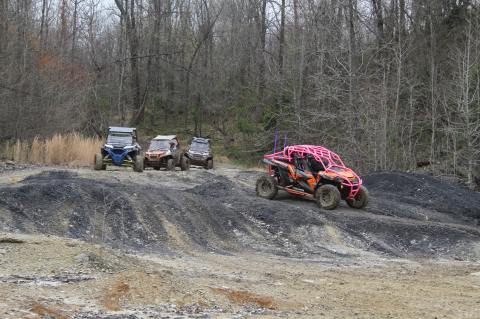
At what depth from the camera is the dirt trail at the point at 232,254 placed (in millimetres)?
7117

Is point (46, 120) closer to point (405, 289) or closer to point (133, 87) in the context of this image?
point (133, 87)

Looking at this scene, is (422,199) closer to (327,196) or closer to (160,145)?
(327,196)

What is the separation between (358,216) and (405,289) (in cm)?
582

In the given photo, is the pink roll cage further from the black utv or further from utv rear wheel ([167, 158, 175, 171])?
the black utv

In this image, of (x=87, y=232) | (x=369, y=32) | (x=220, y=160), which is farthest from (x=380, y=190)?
(x=220, y=160)

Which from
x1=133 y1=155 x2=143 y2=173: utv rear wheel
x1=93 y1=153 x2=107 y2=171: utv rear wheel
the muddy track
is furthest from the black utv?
the muddy track

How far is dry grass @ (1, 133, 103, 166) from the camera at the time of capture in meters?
26.9

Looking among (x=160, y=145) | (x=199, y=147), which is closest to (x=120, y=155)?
(x=160, y=145)

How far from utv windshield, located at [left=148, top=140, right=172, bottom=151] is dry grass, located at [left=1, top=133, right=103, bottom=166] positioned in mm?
3178

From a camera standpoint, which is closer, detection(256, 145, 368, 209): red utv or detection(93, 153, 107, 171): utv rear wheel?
detection(256, 145, 368, 209): red utv

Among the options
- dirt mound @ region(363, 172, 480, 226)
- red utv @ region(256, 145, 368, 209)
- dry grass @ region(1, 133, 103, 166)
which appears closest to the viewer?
red utv @ region(256, 145, 368, 209)

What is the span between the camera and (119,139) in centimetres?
2645

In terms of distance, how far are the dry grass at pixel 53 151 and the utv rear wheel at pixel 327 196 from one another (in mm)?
15858

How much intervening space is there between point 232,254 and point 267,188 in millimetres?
5468
